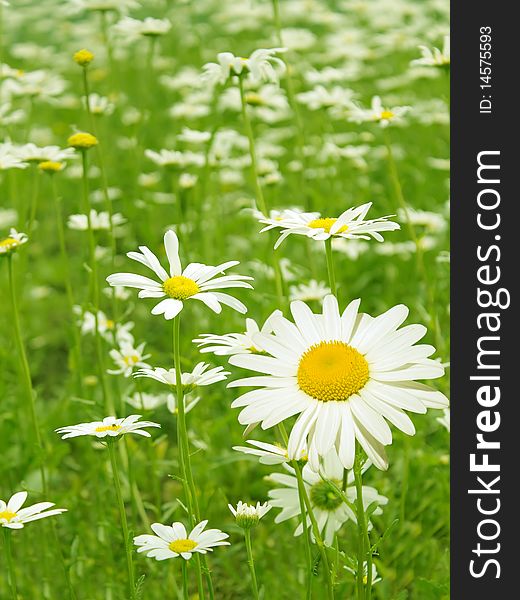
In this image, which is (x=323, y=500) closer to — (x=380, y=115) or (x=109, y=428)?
(x=109, y=428)

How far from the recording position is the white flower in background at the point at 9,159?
7.77ft

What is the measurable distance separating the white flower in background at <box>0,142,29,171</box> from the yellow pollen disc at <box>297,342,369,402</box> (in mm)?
1251

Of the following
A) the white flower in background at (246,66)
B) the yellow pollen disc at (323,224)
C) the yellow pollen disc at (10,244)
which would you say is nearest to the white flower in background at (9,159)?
the yellow pollen disc at (10,244)

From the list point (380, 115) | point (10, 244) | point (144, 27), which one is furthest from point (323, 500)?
point (144, 27)

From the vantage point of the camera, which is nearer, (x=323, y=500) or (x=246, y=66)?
(x=323, y=500)

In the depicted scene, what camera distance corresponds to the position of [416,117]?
5168mm

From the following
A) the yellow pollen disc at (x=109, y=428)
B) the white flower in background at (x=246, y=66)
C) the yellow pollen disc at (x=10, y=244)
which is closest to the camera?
the yellow pollen disc at (x=109, y=428)

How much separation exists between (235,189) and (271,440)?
212 cm

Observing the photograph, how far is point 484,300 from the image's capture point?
1726mm

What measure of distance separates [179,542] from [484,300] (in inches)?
28.7

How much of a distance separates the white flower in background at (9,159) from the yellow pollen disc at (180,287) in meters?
1.02

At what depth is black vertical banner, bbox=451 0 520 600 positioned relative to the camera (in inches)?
63.1

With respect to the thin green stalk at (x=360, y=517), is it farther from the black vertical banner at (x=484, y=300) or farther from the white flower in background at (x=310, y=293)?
the white flower in background at (x=310, y=293)

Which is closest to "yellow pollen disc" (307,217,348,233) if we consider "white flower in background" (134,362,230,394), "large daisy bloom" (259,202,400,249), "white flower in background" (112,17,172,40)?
"large daisy bloom" (259,202,400,249)
